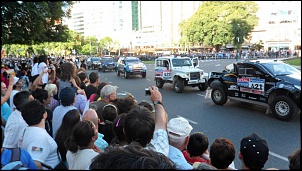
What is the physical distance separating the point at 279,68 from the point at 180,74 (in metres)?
6.74

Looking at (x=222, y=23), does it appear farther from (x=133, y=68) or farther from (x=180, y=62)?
(x=180, y=62)

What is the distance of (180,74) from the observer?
16.2 metres

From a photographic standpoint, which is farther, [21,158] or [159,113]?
[159,113]

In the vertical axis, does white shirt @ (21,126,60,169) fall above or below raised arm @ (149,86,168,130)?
below

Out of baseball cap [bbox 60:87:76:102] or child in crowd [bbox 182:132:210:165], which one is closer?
child in crowd [bbox 182:132:210:165]

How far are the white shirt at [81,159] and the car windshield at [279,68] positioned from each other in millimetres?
8372

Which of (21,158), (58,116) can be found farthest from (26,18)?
(21,158)

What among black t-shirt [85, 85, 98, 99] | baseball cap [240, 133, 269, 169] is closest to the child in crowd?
baseball cap [240, 133, 269, 169]

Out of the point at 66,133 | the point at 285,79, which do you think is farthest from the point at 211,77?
the point at 66,133

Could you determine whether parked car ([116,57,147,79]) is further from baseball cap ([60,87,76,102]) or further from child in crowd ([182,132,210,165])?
child in crowd ([182,132,210,165])

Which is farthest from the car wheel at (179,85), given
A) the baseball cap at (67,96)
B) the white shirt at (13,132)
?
the white shirt at (13,132)

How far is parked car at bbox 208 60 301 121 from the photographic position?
349 inches

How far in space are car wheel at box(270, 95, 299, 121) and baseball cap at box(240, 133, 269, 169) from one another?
678 cm

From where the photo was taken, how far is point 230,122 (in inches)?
354
